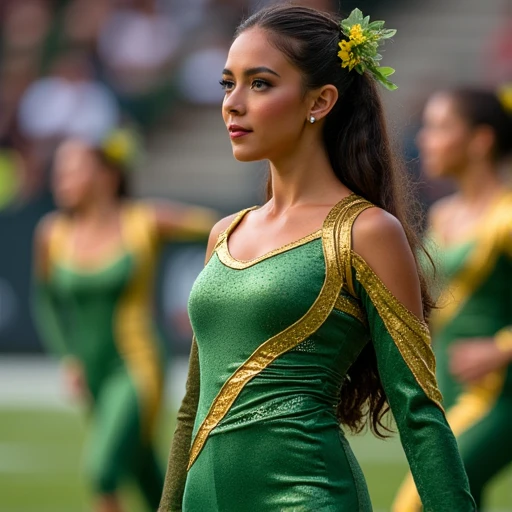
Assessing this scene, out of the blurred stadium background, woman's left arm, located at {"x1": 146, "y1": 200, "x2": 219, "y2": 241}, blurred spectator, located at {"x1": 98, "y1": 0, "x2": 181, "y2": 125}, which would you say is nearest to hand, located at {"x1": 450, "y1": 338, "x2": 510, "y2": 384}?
woman's left arm, located at {"x1": 146, "y1": 200, "x2": 219, "y2": 241}

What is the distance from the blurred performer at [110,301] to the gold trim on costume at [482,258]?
1870mm

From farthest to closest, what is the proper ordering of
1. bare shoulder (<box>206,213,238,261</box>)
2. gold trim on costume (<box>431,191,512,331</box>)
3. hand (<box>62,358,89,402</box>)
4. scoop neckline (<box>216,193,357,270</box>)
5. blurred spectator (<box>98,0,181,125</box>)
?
1. blurred spectator (<box>98,0,181,125</box>)
2. hand (<box>62,358,89,402</box>)
3. gold trim on costume (<box>431,191,512,331</box>)
4. bare shoulder (<box>206,213,238,261</box>)
5. scoop neckline (<box>216,193,357,270</box>)

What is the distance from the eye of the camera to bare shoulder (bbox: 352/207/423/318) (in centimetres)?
296

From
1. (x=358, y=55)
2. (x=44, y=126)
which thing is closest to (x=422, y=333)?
(x=358, y=55)

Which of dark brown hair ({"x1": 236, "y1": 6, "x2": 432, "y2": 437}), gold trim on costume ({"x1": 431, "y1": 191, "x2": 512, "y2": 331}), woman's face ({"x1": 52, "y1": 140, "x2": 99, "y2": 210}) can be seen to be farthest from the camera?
woman's face ({"x1": 52, "y1": 140, "x2": 99, "y2": 210})

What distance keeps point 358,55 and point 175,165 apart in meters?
15.1

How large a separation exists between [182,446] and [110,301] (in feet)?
13.8

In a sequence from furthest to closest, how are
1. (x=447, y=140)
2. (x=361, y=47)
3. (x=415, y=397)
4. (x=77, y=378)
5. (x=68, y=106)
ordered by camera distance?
1. (x=68, y=106)
2. (x=77, y=378)
3. (x=447, y=140)
4. (x=361, y=47)
5. (x=415, y=397)

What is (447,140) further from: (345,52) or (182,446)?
(182,446)

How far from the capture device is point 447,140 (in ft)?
20.2

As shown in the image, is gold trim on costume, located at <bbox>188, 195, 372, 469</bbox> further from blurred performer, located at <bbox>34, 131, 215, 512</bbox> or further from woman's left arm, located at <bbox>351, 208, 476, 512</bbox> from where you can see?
→ blurred performer, located at <bbox>34, 131, 215, 512</bbox>

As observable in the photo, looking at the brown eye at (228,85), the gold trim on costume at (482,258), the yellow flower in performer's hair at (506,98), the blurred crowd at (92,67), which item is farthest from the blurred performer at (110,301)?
the blurred crowd at (92,67)

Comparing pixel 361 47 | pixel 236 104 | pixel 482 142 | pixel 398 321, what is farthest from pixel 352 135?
pixel 482 142

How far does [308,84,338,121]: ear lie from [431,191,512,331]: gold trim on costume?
2.77m
